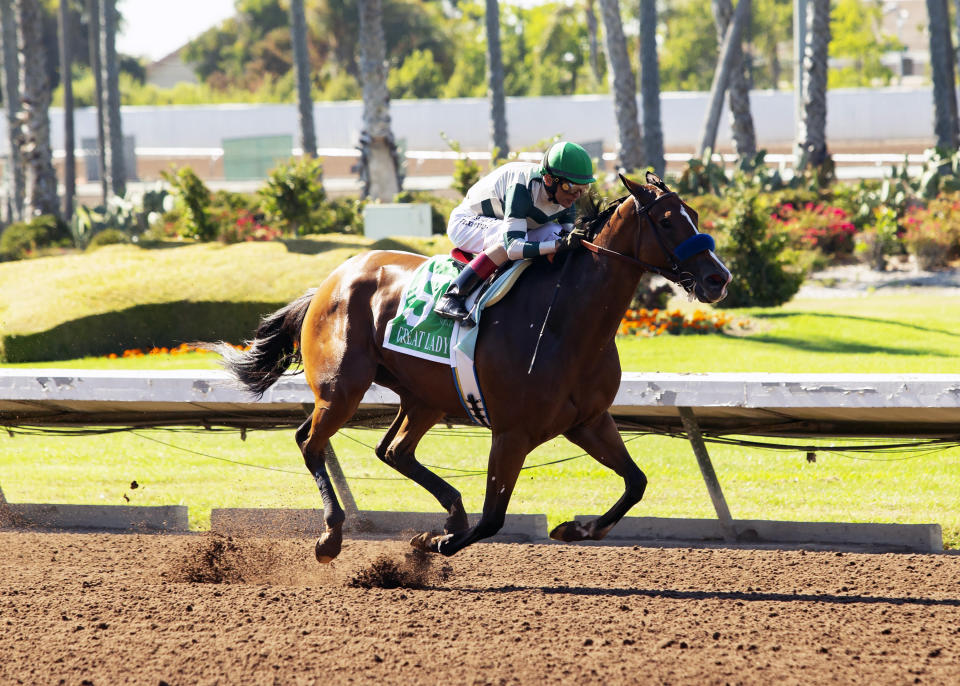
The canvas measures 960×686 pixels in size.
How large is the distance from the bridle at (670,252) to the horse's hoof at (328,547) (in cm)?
174

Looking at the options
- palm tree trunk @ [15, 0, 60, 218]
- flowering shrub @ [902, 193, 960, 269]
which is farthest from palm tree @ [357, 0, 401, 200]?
flowering shrub @ [902, 193, 960, 269]

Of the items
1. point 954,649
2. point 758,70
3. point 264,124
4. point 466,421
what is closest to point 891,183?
point 466,421

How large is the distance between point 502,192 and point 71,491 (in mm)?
4549

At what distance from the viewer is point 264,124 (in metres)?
42.7

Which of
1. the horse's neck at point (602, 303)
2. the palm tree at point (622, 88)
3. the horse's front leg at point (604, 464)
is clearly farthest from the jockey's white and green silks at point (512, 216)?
the palm tree at point (622, 88)

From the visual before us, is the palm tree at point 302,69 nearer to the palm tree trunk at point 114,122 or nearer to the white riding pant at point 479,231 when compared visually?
the palm tree trunk at point 114,122

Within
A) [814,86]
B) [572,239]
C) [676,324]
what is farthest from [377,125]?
[572,239]

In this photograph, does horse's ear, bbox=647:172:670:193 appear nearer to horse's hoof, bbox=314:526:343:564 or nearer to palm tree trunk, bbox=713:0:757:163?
horse's hoof, bbox=314:526:343:564

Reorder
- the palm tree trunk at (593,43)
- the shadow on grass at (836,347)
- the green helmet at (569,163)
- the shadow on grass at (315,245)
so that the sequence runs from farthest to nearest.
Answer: the palm tree trunk at (593,43) < the shadow on grass at (315,245) < the shadow on grass at (836,347) < the green helmet at (569,163)

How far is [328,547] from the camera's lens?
5.55 metres

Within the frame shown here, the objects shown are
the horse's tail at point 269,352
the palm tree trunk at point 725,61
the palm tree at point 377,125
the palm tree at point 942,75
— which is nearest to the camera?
the horse's tail at point 269,352

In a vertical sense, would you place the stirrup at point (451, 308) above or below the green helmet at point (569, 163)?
below

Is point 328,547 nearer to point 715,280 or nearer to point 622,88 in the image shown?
point 715,280

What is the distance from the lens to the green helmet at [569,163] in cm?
515
